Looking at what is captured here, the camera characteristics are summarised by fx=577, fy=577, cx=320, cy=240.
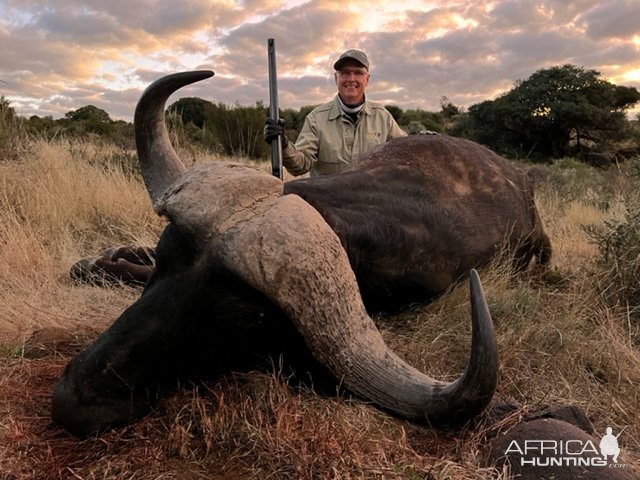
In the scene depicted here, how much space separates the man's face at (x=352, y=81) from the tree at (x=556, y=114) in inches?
810

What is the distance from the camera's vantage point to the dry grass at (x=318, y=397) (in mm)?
1944

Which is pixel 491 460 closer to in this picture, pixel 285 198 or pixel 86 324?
pixel 285 198

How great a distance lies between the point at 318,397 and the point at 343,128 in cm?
426

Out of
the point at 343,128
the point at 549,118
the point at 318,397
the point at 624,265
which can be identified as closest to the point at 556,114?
the point at 549,118

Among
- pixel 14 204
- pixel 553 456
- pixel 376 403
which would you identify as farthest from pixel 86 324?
pixel 14 204

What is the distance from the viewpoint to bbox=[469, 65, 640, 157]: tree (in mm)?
24703

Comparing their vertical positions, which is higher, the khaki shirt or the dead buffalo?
the khaki shirt

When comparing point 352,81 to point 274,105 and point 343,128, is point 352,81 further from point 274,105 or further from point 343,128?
point 274,105

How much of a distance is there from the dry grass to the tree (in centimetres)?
2189

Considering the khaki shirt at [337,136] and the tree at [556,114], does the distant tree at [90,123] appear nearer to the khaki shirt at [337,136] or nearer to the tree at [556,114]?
the khaki shirt at [337,136]

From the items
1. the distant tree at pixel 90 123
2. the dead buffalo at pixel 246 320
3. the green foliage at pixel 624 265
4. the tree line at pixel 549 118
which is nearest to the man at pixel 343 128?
the green foliage at pixel 624 265

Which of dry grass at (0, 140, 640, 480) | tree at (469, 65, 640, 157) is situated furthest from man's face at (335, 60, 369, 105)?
tree at (469, 65, 640, 157)

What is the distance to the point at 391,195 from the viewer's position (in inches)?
111
